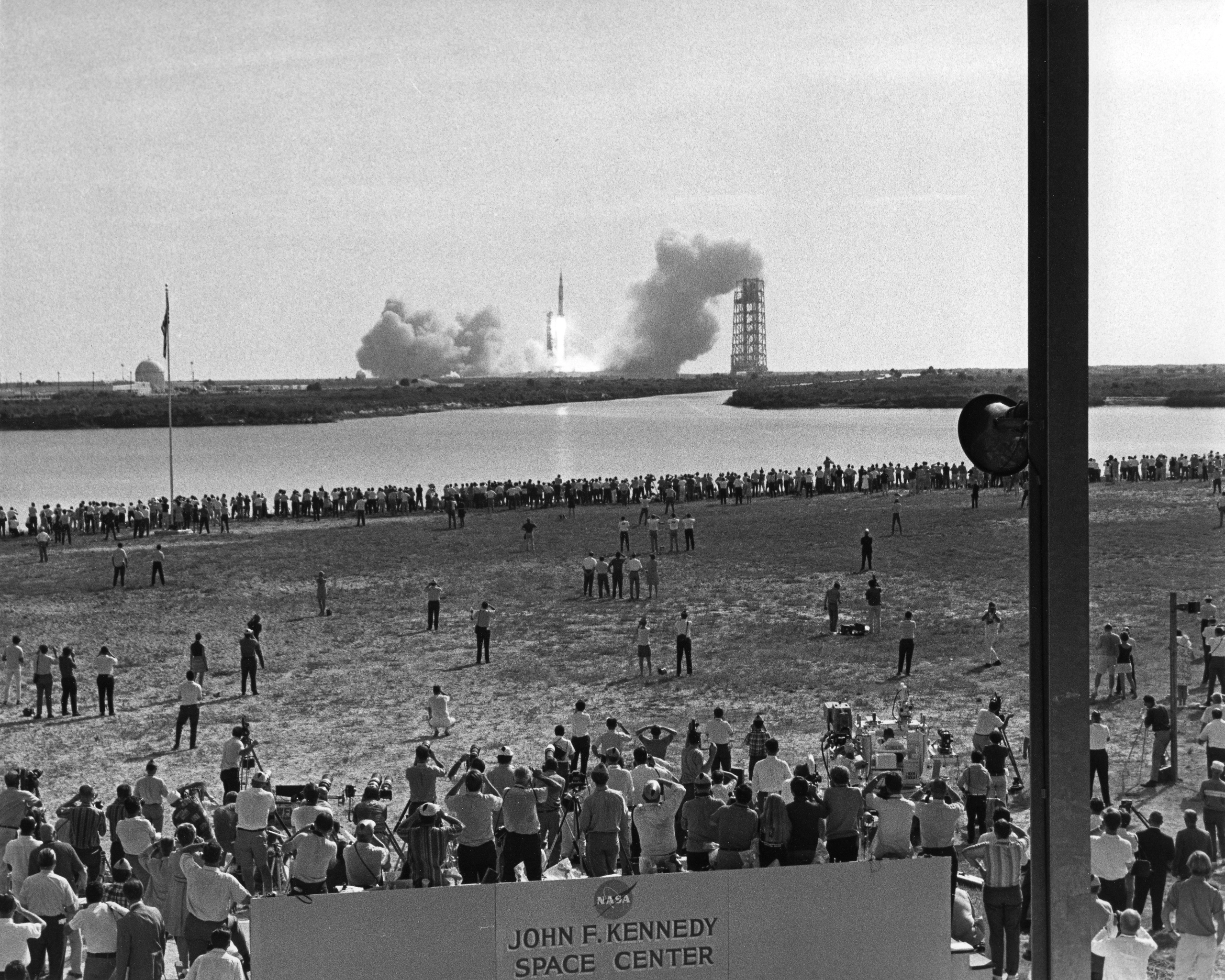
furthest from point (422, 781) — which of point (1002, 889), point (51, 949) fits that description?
point (1002, 889)

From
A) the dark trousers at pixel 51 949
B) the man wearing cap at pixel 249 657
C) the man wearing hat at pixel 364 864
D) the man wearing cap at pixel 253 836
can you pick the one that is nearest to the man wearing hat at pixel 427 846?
the man wearing hat at pixel 364 864

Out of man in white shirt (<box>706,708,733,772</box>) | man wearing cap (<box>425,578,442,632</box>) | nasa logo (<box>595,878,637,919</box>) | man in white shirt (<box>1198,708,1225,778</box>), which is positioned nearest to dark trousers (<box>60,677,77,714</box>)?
man wearing cap (<box>425,578,442,632</box>)

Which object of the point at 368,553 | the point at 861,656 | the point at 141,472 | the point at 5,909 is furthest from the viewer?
the point at 141,472

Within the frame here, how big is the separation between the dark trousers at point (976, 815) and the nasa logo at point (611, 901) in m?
5.53

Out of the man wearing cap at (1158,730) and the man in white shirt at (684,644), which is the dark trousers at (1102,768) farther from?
the man in white shirt at (684,644)

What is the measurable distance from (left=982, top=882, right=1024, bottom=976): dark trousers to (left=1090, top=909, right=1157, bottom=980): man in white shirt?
82 centimetres

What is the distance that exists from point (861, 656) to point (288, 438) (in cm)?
9077

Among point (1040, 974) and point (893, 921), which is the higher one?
point (1040, 974)

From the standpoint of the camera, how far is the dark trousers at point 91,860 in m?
10.1

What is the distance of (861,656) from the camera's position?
20547 mm

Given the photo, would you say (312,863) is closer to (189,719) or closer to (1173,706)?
(189,719)

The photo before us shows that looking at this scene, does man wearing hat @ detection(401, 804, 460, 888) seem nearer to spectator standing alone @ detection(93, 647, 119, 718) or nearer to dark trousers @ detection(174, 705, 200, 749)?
dark trousers @ detection(174, 705, 200, 749)

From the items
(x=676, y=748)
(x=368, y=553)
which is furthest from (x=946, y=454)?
(x=676, y=748)

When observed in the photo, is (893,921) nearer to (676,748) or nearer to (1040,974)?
(1040,974)
